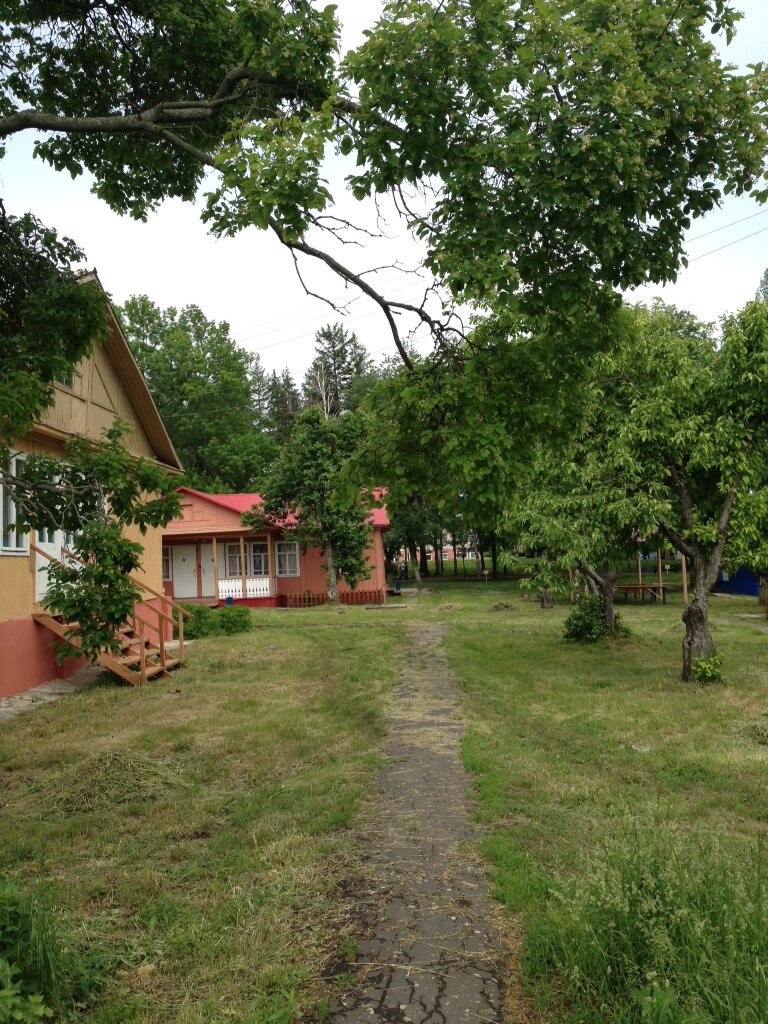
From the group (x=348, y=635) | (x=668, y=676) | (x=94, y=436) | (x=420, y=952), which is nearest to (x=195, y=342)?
(x=348, y=635)

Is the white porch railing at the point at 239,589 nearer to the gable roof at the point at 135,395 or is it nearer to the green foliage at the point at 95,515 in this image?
the gable roof at the point at 135,395

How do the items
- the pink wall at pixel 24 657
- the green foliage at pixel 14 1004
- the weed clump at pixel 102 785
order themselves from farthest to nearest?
the pink wall at pixel 24 657 < the weed clump at pixel 102 785 < the green foliage at pixel 14 1004

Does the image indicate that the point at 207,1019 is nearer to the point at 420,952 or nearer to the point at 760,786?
the point at 420,952

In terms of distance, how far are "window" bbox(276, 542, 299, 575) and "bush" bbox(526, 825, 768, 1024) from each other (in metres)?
31.7

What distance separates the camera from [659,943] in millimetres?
3213

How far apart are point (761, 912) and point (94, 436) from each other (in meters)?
14.0

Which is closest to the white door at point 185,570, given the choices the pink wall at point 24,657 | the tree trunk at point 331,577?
the tree trunk at point 331,577

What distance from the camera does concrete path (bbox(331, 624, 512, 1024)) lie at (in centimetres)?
351

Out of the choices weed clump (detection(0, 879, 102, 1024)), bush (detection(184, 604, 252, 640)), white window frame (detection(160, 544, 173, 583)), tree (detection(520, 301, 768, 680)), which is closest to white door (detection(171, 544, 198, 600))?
white window frame (detection(160, 544, 173, 583))


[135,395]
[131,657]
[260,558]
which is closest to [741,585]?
[260,558]

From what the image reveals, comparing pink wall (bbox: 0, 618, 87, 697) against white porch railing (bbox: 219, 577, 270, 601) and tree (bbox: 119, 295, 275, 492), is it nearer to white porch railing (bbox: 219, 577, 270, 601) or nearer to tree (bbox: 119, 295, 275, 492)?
white porch railing (bbox: 219, 577, 270, 601)

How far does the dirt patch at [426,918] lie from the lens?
350 cm

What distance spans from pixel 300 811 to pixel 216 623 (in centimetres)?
1638

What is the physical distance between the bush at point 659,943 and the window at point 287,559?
3170cm
